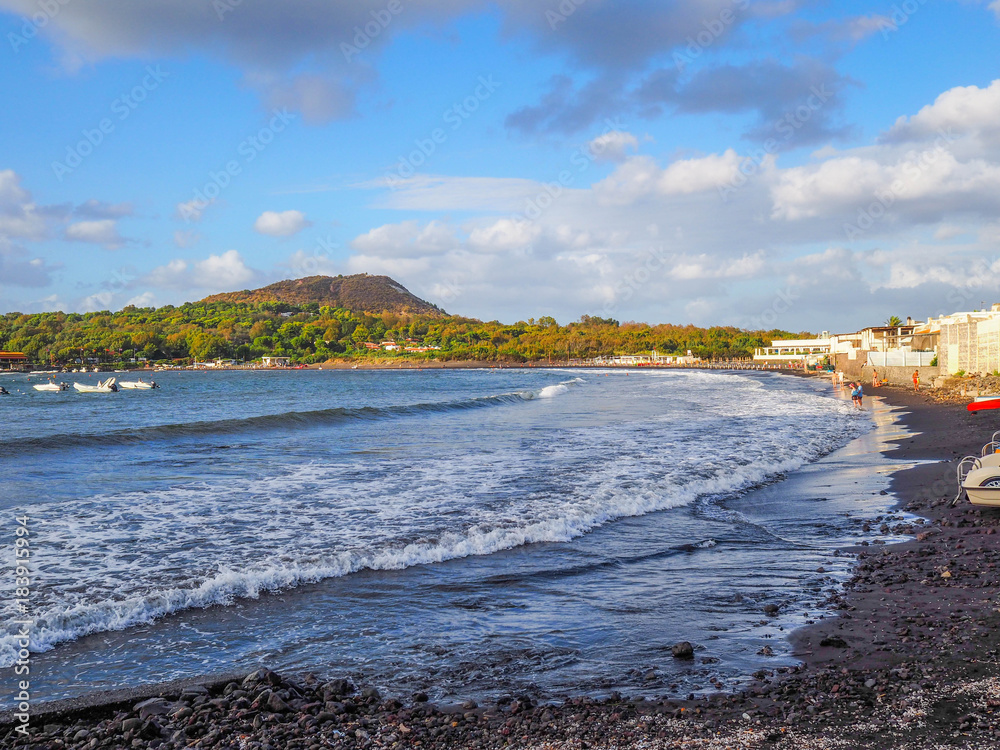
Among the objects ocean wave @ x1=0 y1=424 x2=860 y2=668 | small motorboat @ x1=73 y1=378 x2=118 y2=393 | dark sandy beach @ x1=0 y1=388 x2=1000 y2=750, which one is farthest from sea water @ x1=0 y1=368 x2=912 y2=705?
small motorboat @ x1=73 y1=378 x2=118 y2=393

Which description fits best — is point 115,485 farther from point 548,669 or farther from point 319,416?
point 319,416

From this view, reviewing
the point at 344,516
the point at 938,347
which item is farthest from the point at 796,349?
the point at 344,516

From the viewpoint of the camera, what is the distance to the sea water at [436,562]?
18.0 ft

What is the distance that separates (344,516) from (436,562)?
3052 mm

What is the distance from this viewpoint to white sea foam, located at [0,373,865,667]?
7.34m

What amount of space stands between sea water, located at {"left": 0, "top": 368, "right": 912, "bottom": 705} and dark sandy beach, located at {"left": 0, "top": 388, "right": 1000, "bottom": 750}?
35 cm

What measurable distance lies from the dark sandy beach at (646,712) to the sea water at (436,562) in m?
0.35

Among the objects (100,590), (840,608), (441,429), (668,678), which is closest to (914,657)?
(840,608)

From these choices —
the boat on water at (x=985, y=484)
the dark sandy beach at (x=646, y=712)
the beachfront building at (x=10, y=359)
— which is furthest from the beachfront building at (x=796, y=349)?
the beachfront building at (x=10, y=359)

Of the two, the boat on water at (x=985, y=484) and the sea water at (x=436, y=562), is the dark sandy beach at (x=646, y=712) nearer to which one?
the sea water at (x=436, y=562)

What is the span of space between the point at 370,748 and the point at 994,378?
35559 millimetres

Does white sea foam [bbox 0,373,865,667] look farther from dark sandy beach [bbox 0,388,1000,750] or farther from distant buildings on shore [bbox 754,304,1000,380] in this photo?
distant buildings on shore [bbox 754,304,1000,380]

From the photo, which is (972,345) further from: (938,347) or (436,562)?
(436,562)

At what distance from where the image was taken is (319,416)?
3219cm
